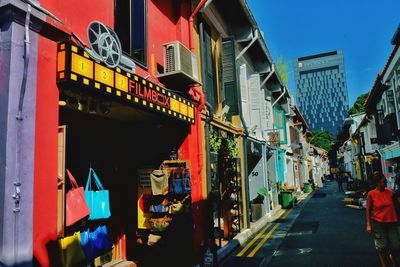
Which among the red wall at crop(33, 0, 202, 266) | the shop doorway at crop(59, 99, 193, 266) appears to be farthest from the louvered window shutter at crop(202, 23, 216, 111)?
the red wall at crop(33, 0, 202, 266)

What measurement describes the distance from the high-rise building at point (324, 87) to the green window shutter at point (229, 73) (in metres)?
183

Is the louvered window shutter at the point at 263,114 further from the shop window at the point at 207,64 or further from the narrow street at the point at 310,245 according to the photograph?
the shop window at the point at 207,64

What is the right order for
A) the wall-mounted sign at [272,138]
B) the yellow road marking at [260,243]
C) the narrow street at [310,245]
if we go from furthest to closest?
the wall-mounted sign at [272,138] < the yellow road marking at [260,243] < the narrow street at [310,245]

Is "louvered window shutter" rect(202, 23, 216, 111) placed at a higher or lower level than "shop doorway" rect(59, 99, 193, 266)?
higher

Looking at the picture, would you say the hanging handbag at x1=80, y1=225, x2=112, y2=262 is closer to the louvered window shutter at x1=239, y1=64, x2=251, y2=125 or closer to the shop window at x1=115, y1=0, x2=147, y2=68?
the shop window at x1=115, y1=0, x2=147, y2=68

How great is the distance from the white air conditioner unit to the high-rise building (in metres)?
187

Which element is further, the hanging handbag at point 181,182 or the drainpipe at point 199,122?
the drainpipe at point 199,122

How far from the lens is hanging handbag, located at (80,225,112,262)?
207 inches

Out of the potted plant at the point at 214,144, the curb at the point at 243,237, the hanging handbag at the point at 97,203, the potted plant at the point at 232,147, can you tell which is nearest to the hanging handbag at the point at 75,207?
the hanging handbag at the point at 97,203

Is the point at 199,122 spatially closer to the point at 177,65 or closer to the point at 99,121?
the point at 177,65

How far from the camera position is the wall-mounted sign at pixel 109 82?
3967mm

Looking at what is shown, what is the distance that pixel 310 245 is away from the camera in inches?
342

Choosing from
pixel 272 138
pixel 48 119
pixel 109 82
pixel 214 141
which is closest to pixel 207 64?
pixel 214 141

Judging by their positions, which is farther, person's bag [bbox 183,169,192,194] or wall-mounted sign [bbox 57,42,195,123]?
person's bag [bbox 183,169,192,194]
